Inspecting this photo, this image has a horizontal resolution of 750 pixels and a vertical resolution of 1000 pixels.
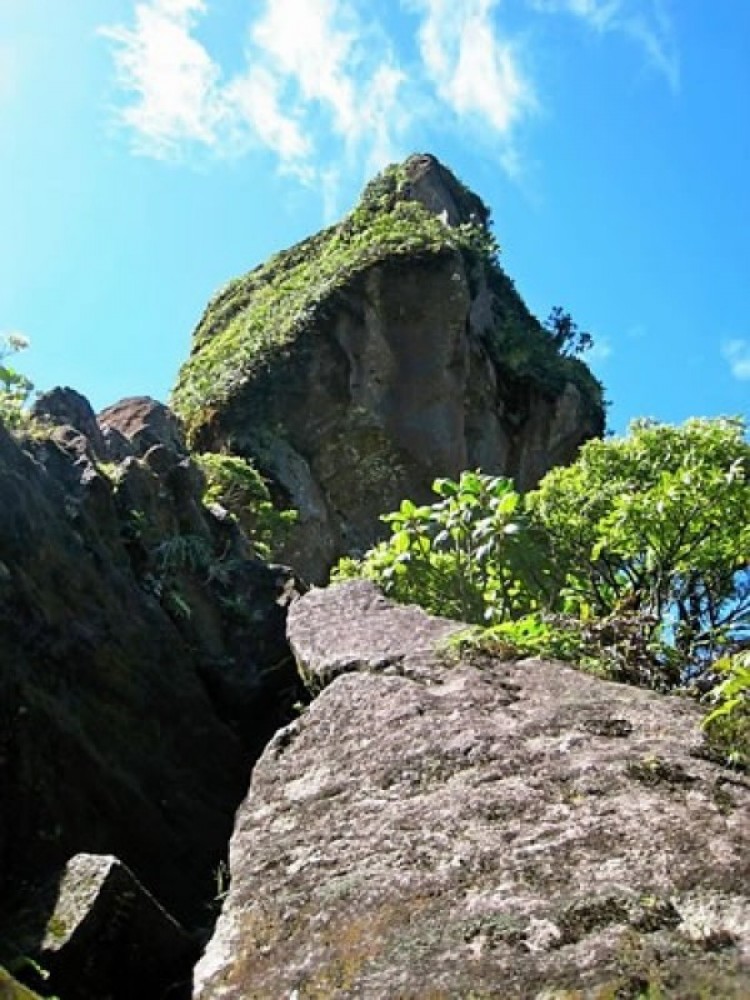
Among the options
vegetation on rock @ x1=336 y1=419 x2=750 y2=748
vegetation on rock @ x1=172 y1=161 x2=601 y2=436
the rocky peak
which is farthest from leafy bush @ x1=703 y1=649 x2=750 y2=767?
the rocky peak

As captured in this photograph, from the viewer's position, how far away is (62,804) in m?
7.20

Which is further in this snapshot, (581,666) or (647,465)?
(647,465)

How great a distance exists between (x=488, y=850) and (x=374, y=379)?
2250 cm

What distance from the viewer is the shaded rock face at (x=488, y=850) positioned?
11.4 ft

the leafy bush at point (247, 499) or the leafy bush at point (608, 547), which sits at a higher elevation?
the leafy bush at point (247, 499)

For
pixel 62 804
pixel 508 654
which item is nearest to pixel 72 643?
pixel 62 804

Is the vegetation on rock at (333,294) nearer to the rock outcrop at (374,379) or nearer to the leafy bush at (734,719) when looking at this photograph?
the rock outcrop at (374,379)

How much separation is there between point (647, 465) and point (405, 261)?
1813 centimetres

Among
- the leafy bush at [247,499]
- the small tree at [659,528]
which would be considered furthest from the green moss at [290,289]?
the small tree at [659,528]

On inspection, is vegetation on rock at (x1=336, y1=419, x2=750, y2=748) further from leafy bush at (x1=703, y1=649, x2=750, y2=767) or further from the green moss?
the green moss

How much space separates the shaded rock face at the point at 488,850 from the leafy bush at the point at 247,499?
46.5ft

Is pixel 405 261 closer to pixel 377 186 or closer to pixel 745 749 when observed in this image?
pixel 377 186

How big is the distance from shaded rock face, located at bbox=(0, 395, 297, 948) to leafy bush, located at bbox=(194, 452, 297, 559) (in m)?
8.12

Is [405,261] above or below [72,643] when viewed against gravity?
above
